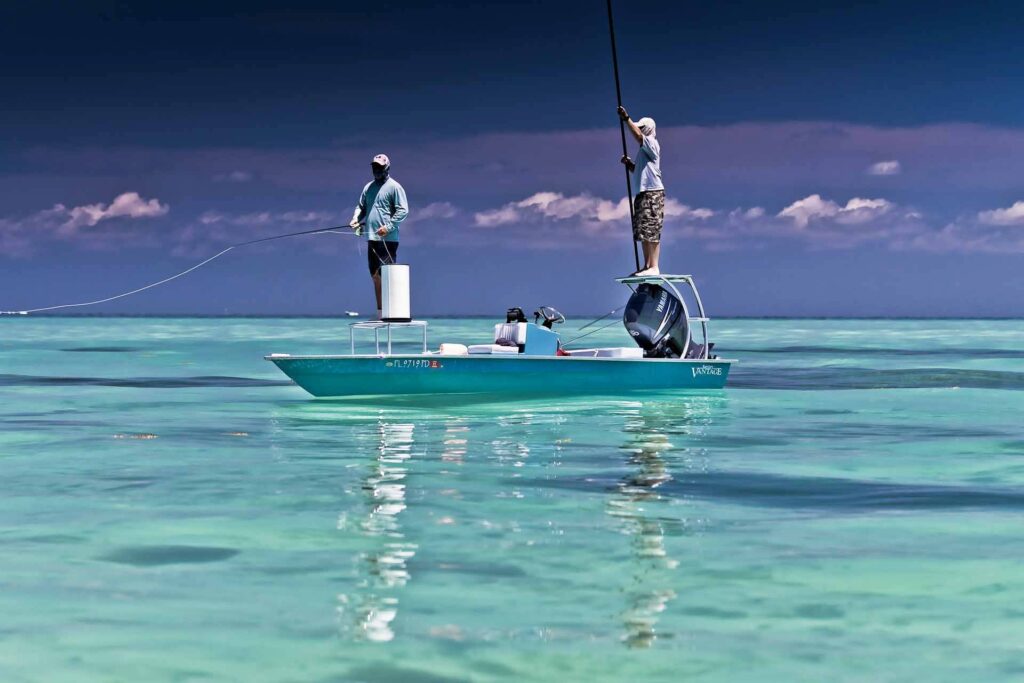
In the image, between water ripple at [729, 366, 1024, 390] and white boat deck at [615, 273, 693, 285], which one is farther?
water ripple at [729, 366, 1024, 390]

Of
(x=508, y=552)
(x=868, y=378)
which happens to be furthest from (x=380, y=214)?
(x=868, y=378)

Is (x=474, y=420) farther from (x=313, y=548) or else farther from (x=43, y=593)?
(x=43, y=593)

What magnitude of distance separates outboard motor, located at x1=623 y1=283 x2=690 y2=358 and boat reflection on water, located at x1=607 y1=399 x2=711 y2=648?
8.52 feet

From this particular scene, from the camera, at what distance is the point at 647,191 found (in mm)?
21203

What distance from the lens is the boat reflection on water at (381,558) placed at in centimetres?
708

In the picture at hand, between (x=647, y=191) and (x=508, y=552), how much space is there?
1299cm

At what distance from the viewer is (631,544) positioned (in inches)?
362

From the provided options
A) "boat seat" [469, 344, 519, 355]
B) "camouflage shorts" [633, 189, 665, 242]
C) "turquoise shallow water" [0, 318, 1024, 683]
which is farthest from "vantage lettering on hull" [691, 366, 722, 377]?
"turquoise shallow water" [0, 318, 1024, 683]

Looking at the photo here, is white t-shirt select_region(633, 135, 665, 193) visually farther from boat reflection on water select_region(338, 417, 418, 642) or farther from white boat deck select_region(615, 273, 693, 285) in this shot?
boat reflection on water select_region(338, 417, 418, 642)

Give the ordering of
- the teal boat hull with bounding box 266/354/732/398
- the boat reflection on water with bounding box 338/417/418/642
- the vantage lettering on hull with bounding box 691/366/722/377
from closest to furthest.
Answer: the boat reflection on water with bounding box 338/417/418/642, the teal boat hull with bounding box 266/354/732/398, the vantage lettering on hull with bounding box 691/366/722/377

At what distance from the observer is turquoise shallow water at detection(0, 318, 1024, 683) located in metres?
6.56

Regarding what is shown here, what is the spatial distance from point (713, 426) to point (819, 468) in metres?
5.07

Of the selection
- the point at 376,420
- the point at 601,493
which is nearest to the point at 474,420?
the point at 376,420

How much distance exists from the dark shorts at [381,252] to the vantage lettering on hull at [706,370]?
19.2ft
